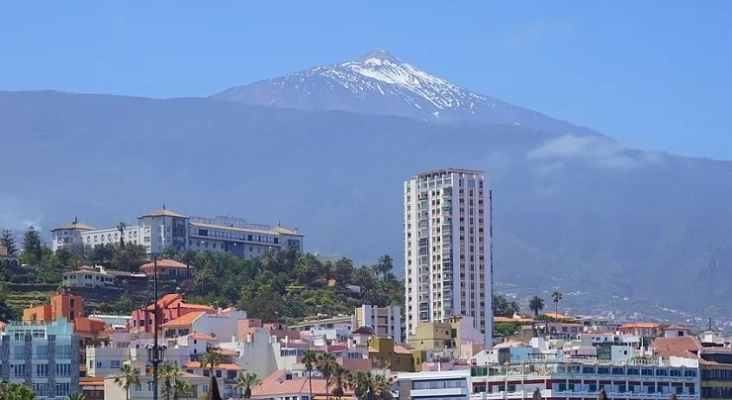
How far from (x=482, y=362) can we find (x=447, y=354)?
673 inches

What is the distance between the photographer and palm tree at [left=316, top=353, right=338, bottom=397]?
12912cm

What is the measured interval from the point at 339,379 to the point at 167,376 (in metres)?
14.1

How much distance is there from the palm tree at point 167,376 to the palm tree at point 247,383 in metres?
8.50

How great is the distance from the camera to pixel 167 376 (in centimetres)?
11800

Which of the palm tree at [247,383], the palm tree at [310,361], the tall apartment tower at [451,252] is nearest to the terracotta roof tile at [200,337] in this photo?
the palm tree at [247,383]

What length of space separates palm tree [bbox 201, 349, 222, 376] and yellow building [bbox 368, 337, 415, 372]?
16.9 m

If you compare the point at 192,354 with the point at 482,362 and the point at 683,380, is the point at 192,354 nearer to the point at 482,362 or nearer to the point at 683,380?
the point at 482,362

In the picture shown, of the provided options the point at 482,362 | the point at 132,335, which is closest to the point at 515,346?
the point at 482,362

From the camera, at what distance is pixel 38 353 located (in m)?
133

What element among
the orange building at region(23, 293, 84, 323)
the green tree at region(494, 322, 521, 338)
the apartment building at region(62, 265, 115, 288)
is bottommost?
the green tree at region(494, 322, 521, 338)

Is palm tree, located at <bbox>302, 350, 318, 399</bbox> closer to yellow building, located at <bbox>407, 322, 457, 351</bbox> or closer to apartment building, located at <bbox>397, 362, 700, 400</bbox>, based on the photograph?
apartment building, located at <bbox>397, 362, 700, 400</bbox>

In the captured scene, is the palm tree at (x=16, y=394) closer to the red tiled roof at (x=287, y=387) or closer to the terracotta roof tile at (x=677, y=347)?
the red tiled roof at (x=287, y=387)

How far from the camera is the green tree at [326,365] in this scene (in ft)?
424

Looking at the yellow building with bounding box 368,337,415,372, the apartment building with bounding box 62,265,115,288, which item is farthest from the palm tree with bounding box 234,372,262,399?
the apartment building with bounding box 62,265,115,288
